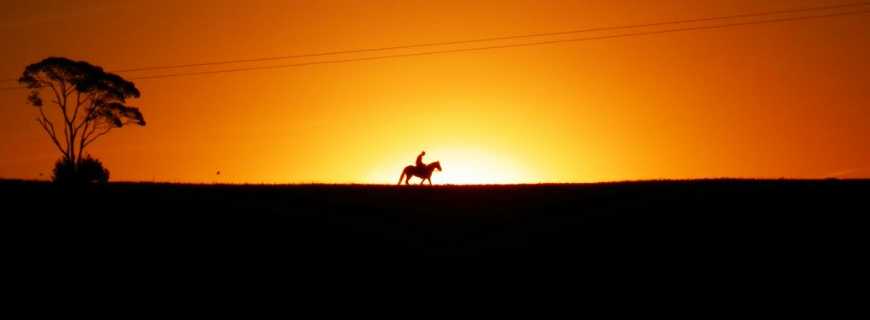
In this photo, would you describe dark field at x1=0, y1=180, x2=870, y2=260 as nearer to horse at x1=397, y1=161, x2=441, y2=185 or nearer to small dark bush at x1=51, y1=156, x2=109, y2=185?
horse at x1=397, y1=161, x2=441, y2=185

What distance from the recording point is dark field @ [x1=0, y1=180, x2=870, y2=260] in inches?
1241

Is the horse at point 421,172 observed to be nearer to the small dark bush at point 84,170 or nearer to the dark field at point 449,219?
the dark field at point 449,219

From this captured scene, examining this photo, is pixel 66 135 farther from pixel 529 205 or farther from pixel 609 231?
pixel 609 231

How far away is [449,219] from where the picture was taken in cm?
3591

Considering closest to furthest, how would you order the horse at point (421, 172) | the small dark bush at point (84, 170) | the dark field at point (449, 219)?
the dark field at point (449, 219), the horse at point (421, 172), the small dark bush at point (84, 170)

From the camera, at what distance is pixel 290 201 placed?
3934 cm

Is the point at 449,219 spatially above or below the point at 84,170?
below

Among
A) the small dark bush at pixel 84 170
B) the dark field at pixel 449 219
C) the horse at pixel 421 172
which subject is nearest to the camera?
the dark field at pixel 449 219

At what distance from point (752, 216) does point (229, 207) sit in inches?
734

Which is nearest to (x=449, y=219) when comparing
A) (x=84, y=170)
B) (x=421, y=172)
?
(x=421, y=172)

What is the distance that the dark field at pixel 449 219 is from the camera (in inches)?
1241

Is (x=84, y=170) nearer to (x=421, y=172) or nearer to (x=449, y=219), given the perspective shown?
(x=421, y=172)

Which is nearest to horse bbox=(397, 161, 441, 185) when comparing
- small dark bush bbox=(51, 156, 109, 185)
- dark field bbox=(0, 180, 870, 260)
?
dark field bbox=(0, 180, 870, 260)

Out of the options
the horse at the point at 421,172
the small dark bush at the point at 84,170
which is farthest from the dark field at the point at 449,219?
the small dark bush at the point at 84,170
